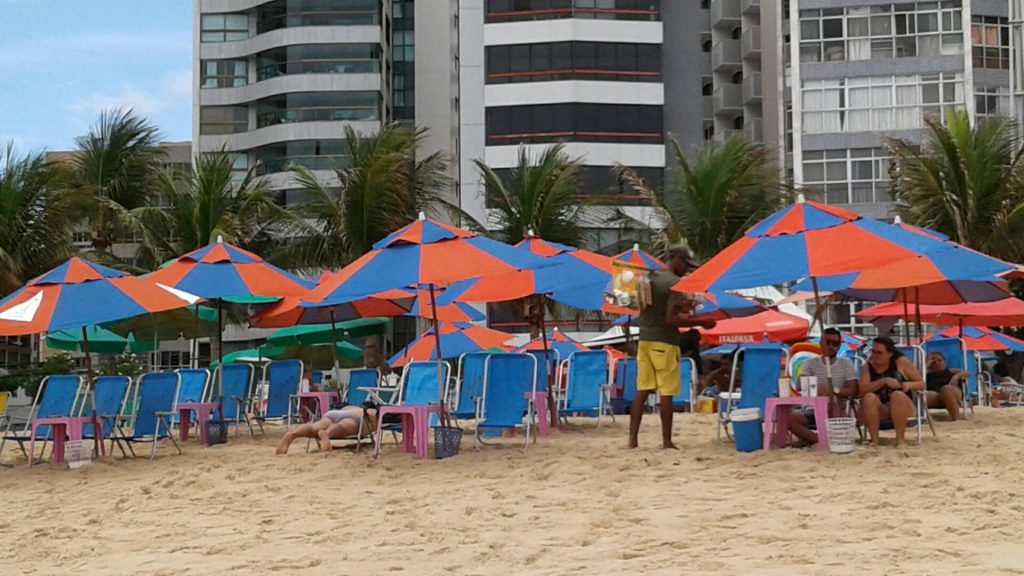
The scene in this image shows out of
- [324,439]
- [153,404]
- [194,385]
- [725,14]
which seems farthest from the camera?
[725,14]

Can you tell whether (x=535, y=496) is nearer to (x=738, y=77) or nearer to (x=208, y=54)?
(x=738, y=77)

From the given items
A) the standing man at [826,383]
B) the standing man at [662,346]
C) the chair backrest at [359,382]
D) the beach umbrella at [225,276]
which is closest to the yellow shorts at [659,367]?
the standing man at [662,346]

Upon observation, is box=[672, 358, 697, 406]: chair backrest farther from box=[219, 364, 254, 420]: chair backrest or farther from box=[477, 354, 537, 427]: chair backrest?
box=[219, 364, 254, 420]: chair backrest

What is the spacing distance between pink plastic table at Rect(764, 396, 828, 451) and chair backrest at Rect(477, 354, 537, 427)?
216 centimetres

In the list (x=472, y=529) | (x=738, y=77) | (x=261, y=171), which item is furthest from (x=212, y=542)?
(x=261, y=171)

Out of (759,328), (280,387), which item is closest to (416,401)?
(280,387)

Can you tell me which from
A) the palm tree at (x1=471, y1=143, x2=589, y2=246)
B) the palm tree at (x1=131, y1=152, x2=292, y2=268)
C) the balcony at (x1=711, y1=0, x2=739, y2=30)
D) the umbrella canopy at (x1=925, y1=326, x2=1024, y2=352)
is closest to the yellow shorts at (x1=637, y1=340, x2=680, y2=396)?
the umbrella canopy at (x1=925, y1=326, x2=1024, y2=352)

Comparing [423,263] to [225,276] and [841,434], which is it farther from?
[225,276]

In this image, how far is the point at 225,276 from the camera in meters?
15.0

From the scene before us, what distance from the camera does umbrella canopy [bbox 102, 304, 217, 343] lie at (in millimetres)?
18141

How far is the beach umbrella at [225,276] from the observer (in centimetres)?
1477

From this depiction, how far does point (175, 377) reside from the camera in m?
13.5

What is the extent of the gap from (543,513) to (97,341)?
618 inches

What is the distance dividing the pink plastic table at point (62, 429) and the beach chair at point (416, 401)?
119 inches
